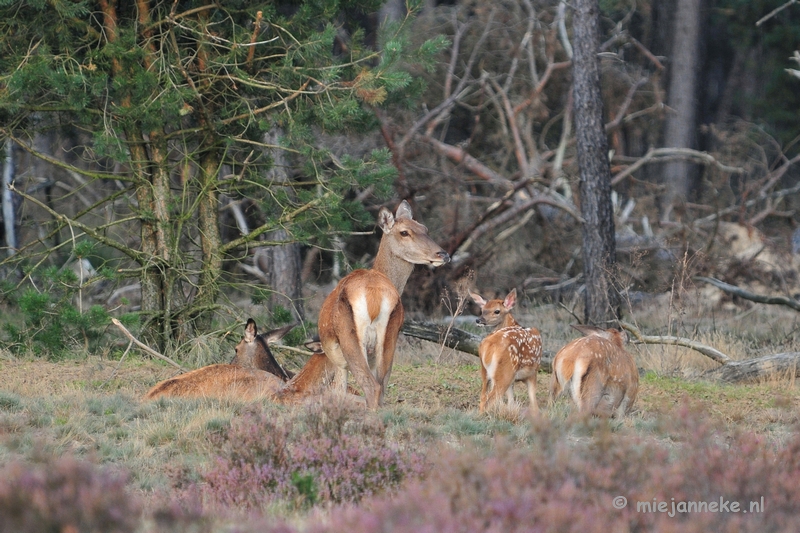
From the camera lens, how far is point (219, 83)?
12.6 meters

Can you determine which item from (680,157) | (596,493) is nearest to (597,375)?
(596,493)

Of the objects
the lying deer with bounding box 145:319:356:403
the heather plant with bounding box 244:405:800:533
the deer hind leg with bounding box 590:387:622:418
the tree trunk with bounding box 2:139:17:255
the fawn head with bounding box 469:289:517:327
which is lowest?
the tree trunk with bounding box 2:139:17:255

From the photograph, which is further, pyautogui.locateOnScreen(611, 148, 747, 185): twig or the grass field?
pyautogui.locateOnScreen(611, 148, 747, 185): twig

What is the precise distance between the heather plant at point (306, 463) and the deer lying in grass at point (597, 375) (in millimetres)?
2604

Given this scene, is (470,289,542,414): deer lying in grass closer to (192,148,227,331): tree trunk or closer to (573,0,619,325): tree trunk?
(192,148,227,331): tree trunk

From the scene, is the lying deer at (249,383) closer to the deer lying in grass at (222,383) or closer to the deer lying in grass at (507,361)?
the deer lying in grass at (222,383)

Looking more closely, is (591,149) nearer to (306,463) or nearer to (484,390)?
(484,390)

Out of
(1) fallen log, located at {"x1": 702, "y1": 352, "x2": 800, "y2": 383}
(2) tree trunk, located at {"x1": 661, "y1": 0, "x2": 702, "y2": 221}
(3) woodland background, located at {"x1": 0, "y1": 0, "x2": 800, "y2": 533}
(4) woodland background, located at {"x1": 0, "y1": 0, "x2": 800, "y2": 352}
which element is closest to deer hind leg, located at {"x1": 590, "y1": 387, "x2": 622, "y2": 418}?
(3) woodland background, located at {"x1": 0, "y1": 0, "x2": 800, "y2": 533}

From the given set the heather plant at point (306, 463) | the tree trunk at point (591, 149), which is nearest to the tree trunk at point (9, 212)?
the tree trunk at point (591, 149)

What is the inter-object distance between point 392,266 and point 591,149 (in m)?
6.52

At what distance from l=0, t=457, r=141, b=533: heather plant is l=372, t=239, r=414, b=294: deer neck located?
564 cm

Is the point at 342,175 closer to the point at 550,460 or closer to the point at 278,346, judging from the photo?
the point at 278,346

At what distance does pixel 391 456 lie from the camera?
648 cm

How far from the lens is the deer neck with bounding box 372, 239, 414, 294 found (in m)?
9.91
